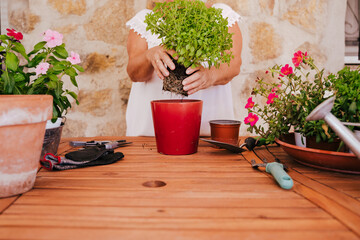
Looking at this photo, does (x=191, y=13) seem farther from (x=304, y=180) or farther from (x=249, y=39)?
(x=249, y=39)

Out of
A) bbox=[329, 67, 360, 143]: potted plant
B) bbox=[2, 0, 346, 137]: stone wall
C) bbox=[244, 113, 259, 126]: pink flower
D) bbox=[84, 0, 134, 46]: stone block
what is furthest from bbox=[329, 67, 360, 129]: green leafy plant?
bbox=[84, 0, 134, 46]: stone block

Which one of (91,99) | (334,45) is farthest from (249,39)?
(91,99)

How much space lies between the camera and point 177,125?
35.4 inches

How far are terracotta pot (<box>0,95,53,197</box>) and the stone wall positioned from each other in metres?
1.54

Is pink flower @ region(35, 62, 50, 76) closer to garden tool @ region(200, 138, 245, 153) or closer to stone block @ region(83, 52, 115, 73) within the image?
garden tool @ region(200, 138, 245, 153)

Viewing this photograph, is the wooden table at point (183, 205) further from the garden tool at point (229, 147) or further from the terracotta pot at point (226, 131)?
the terracotta pot at point (226, 131)

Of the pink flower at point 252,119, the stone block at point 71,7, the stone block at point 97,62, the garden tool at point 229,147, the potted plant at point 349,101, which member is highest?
the stone block at point 71,7

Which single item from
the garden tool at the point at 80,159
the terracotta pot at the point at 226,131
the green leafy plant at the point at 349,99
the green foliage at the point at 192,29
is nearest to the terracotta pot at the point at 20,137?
the garden tool at the point at 80,159

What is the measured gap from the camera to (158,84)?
72.0 inches

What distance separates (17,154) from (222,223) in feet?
1.38

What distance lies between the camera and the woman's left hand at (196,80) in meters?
1.01

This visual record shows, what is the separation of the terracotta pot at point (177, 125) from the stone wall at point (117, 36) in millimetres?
1272

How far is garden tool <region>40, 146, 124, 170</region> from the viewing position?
0.77 metres

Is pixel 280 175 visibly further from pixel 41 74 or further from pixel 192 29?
pixel 41 74
